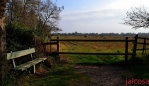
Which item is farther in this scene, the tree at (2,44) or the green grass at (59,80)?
the green grass at (59,80)

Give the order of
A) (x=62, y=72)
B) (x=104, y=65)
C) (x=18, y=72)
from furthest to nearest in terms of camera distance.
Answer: (x=104, y=65) < (x=62, y=72) < (x=18, y=72)

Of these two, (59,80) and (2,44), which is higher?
(2,44)

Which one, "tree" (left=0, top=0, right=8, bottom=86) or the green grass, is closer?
"tree" (left=0, top=0, right=8, bottom=86)

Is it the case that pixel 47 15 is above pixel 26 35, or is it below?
above

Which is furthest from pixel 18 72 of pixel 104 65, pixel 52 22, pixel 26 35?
pixel 52 22

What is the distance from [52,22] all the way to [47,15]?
109cm

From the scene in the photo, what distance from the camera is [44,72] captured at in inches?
430

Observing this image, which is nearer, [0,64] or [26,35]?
[0,64]

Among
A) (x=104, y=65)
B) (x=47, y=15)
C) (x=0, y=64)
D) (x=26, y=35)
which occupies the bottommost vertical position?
(x=104, y=65)

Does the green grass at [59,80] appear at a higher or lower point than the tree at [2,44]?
lower

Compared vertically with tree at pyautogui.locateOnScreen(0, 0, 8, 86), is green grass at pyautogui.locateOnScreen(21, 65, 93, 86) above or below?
below

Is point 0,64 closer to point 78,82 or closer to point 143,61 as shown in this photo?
point 78,82

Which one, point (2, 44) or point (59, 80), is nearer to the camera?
point (2, 44)

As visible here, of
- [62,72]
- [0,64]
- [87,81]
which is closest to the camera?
[0,64]
